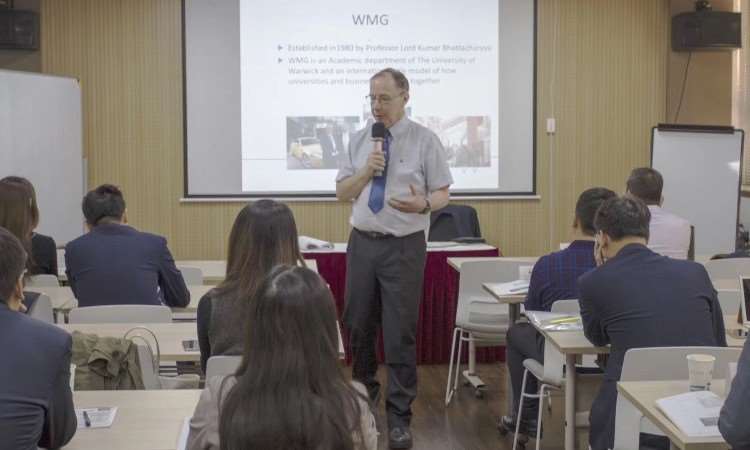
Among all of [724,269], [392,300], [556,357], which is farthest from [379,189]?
[724,269]

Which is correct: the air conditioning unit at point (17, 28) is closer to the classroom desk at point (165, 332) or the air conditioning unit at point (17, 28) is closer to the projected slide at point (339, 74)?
the projected slide at point (339, 74)

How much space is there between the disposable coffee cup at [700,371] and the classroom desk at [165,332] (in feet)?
4.32

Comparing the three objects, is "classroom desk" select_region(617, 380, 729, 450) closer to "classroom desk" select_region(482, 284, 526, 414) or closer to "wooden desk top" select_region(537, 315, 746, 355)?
"wooden desk top" select_region(537, 315, 746, 355)

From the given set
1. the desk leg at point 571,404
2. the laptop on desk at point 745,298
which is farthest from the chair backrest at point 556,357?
the laptop on desk at point 745,298

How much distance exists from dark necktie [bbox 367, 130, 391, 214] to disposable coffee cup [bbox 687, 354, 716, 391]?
2.10 metres

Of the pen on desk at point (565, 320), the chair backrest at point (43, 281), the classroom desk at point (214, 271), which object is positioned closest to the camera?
the pen on desk at point (565, 320)

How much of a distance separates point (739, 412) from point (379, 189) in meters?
2.71

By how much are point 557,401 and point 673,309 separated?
221 cm

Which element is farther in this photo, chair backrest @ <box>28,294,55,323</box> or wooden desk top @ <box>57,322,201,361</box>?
chair backrest @ <box>28,294,55,323</box>

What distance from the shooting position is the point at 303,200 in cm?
807


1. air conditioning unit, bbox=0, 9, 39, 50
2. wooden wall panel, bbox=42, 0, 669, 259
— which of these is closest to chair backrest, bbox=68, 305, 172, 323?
wooden wall panel, bbox=42, 0, 669, 259

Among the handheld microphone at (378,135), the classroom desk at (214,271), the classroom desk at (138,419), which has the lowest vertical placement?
the classroom desk at (138,419)

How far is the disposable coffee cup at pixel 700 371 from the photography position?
2906 mm

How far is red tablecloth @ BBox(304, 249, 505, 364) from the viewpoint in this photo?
6660 mm
